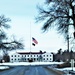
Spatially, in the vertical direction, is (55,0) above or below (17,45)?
above

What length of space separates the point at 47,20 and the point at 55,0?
108 inches

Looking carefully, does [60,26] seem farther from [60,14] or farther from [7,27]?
[7,27]

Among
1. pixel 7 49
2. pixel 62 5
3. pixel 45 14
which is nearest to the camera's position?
pixel 62 5

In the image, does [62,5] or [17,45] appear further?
[17,45]

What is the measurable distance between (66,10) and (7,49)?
31.7 metres

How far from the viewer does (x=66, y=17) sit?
1389 inches

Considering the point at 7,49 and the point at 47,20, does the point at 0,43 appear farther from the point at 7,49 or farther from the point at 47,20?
the point at 47,20

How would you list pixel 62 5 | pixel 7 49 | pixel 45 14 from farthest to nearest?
pixel 7 49
pixel 45 14
pixel 62 5

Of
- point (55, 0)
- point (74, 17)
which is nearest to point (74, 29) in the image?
point (74, 17)

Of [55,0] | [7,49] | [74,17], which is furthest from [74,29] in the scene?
[7,49]

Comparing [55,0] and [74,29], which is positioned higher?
[55,0]

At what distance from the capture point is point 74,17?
34.8 metres

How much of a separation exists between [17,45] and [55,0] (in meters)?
33.1

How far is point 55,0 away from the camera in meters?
34.5
